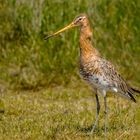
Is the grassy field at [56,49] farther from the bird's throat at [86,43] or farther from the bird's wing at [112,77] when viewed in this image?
the bird's throat at [86,43]

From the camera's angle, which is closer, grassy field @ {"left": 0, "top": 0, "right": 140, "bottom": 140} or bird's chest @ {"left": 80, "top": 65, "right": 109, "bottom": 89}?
bird's chest @ {"left": 80, "top": 65, "right": 109, "bottom": 89}

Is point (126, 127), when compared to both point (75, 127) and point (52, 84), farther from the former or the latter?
point (52, 84)

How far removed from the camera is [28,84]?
11820 mm

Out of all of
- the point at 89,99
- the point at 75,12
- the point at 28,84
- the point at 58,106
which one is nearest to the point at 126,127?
the point at 58,106

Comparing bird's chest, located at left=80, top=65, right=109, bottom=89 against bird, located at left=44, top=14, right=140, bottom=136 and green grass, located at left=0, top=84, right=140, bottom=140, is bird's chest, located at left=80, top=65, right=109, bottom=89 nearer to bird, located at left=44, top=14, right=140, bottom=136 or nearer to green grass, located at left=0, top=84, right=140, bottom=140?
bird, located at left=44, top=14, right=140, bottom=136

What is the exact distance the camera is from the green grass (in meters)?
8.15

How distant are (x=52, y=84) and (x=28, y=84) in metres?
0.40

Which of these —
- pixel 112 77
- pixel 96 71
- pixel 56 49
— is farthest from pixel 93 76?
pixel 56 49

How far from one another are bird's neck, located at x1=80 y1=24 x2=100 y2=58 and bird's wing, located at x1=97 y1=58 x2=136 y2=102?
0.48ft


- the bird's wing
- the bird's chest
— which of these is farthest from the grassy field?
the bird's chest

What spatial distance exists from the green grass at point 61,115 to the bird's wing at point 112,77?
428 mm

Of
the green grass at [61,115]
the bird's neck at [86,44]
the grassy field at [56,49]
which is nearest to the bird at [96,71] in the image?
the bird's neck at [86,44]

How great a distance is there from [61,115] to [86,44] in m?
1.40

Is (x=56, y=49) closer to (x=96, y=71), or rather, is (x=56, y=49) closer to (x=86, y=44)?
(x=86, y=44)
